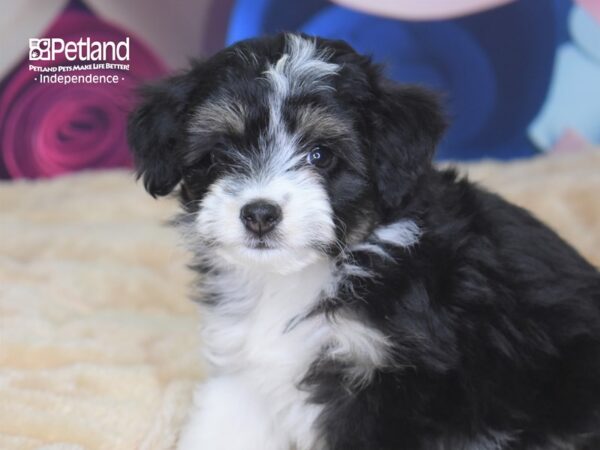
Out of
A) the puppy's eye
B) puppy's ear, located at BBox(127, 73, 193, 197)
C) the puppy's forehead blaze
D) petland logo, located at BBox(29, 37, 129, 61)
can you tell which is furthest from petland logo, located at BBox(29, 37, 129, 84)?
the puppy's eye

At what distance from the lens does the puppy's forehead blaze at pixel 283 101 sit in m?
2.74

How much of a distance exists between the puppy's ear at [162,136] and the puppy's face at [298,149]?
0.23ft

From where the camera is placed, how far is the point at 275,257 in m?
2.68

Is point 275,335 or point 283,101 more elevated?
point 283,101

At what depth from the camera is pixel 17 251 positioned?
5.06m

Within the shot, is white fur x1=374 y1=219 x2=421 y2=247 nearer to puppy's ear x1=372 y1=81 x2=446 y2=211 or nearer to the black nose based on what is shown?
puppy's ear x1=372 y1=81 x2=446 y2=211

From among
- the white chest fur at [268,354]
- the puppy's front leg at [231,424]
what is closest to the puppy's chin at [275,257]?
the white chest fur at [268,354]

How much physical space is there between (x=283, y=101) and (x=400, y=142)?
1.37 ft

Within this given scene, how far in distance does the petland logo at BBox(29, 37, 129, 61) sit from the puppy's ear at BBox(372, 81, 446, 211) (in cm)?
382

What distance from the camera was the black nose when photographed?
8.54ft

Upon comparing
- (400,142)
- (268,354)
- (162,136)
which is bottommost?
(268,354)

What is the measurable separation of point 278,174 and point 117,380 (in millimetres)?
1431

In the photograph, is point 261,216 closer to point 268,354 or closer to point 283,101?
point 283,101

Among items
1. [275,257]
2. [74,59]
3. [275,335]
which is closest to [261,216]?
[275,257]
